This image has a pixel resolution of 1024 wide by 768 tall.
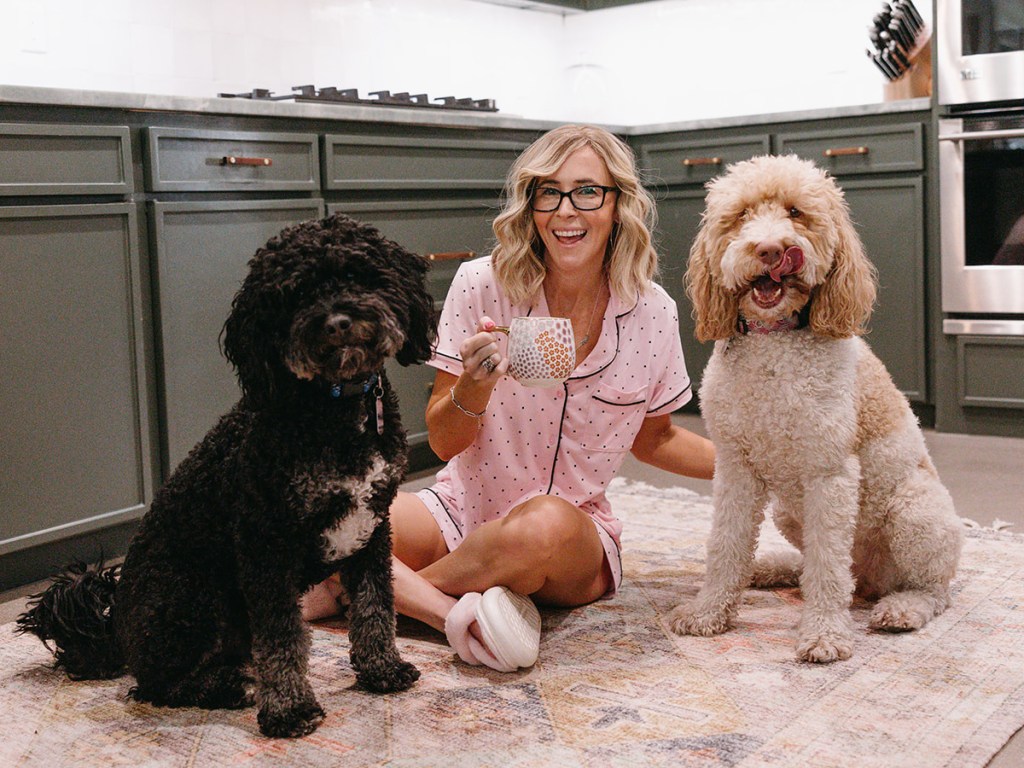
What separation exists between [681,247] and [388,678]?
3174mm

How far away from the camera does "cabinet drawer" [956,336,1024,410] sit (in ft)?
13.6

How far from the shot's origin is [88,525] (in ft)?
9.43

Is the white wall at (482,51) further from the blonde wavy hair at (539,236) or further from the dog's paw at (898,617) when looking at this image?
the dog's paw at (898,617)

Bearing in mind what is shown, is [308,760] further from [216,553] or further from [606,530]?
[606,530]

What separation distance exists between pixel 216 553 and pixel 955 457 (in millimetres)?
2873

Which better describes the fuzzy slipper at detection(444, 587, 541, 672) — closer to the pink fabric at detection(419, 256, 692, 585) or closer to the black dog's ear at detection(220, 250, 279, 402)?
the pink fabric at detection(419, 256, 692, 585)

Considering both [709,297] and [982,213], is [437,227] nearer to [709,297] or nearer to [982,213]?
[709,297]

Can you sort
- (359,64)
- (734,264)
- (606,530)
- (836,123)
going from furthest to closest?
(359,64) → (836,123) → (606,530) → (734,264)

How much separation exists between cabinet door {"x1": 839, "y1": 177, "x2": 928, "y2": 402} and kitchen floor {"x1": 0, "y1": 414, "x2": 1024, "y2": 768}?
292mm

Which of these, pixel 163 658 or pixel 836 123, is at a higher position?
pixel 836 123

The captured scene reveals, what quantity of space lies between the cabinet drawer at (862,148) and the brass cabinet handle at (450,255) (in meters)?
1.34

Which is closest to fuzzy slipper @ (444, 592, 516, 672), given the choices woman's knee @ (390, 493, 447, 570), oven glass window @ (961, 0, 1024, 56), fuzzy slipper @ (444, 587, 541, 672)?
fuzzy slipper @ (444, 587, 541, 672)

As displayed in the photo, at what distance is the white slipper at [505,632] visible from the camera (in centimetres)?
208

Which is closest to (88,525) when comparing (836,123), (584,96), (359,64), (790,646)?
(790,646)
